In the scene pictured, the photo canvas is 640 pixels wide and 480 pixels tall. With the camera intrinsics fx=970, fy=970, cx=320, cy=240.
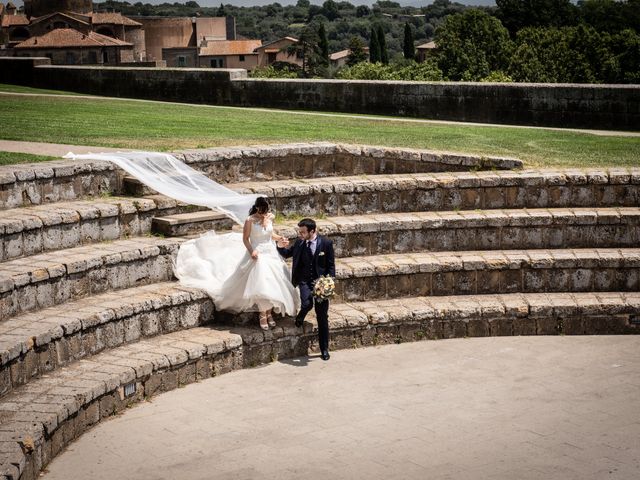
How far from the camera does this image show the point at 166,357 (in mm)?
10164

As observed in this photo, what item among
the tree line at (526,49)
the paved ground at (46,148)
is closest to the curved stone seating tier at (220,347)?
the paved ground at (46,148)

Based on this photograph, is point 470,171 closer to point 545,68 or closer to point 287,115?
point 287,115

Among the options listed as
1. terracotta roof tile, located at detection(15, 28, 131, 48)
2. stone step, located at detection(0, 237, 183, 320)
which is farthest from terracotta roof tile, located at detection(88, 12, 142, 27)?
stone step, located at detection(0, 237, 183, 320)

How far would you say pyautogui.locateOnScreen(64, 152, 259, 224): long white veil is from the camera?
1279cm

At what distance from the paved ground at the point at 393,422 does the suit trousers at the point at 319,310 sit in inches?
10.8

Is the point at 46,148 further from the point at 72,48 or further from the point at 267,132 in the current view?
the point at 72,48

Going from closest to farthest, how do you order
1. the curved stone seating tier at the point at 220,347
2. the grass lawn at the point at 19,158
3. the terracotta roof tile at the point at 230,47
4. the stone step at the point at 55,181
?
the curved stone seating tier at the point at 220,347 < the stone step at the point at 55,181 < the grass lawn at the point at 19,158 < the terracotta roof tile at the point at 230,47

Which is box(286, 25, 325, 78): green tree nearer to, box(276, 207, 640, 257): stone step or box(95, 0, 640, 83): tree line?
box(95, 0, 640, 83): tree line

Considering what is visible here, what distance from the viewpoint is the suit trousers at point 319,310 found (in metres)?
11.3

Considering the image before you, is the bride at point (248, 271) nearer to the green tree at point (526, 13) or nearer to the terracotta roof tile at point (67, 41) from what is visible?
the terracotta roof tile at point (67, 41)

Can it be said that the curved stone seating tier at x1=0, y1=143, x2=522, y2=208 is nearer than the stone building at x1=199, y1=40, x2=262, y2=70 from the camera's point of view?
Yes

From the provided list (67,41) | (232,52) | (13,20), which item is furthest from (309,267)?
(232,52)

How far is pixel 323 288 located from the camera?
1119cm

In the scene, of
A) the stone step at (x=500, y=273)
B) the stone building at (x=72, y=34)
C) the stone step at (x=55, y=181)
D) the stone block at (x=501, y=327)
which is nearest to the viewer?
the stone step at (x=55, y=181)
